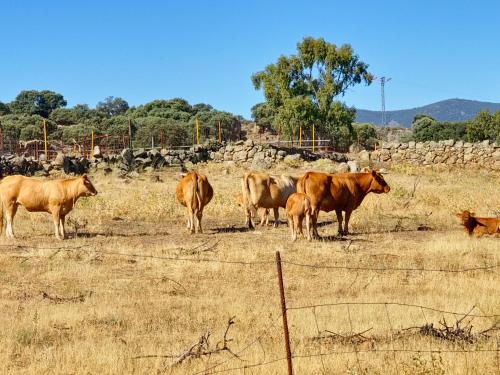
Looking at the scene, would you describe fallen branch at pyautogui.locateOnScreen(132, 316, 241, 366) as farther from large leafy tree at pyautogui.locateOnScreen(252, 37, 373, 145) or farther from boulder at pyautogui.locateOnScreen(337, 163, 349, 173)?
large leafy tree at pyautogui.locateOnScreen(252, 37, 373, 145)

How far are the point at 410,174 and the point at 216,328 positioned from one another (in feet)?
97.2

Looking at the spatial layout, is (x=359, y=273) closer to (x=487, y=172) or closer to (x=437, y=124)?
(x=487, y=172)

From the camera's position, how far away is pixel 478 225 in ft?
58.5

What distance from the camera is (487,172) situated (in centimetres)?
4147

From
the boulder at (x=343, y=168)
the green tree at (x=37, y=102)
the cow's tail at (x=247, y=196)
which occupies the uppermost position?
the green tree at (x=37, y=102)

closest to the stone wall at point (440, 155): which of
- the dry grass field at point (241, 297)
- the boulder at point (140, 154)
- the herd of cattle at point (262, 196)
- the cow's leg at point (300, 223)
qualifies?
the boulder at point (140, 154)

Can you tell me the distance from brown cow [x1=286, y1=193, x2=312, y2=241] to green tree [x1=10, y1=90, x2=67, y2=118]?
68.3 metres

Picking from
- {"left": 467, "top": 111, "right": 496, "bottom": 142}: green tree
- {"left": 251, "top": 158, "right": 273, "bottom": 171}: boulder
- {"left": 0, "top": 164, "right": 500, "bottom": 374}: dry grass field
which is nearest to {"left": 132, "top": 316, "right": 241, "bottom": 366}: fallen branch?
{"left": 0, "top": 164, "right": 500, "bottom": 374}: dry grass field

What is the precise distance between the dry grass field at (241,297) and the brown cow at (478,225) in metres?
0.26

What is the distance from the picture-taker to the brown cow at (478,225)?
57.8 feet

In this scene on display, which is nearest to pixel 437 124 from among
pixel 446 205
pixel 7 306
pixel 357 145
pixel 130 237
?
pixel 357 145

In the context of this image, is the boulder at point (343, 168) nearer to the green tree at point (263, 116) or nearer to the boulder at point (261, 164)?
the boulder at point (261, 164)

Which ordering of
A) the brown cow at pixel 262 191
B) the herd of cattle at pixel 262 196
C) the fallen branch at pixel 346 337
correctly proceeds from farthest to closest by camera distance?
the brown cow at pixel 262 191
the herd of cattle at pixel 262 196
the fallen branch at pixel 346 337

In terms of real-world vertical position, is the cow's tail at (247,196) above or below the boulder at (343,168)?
below
